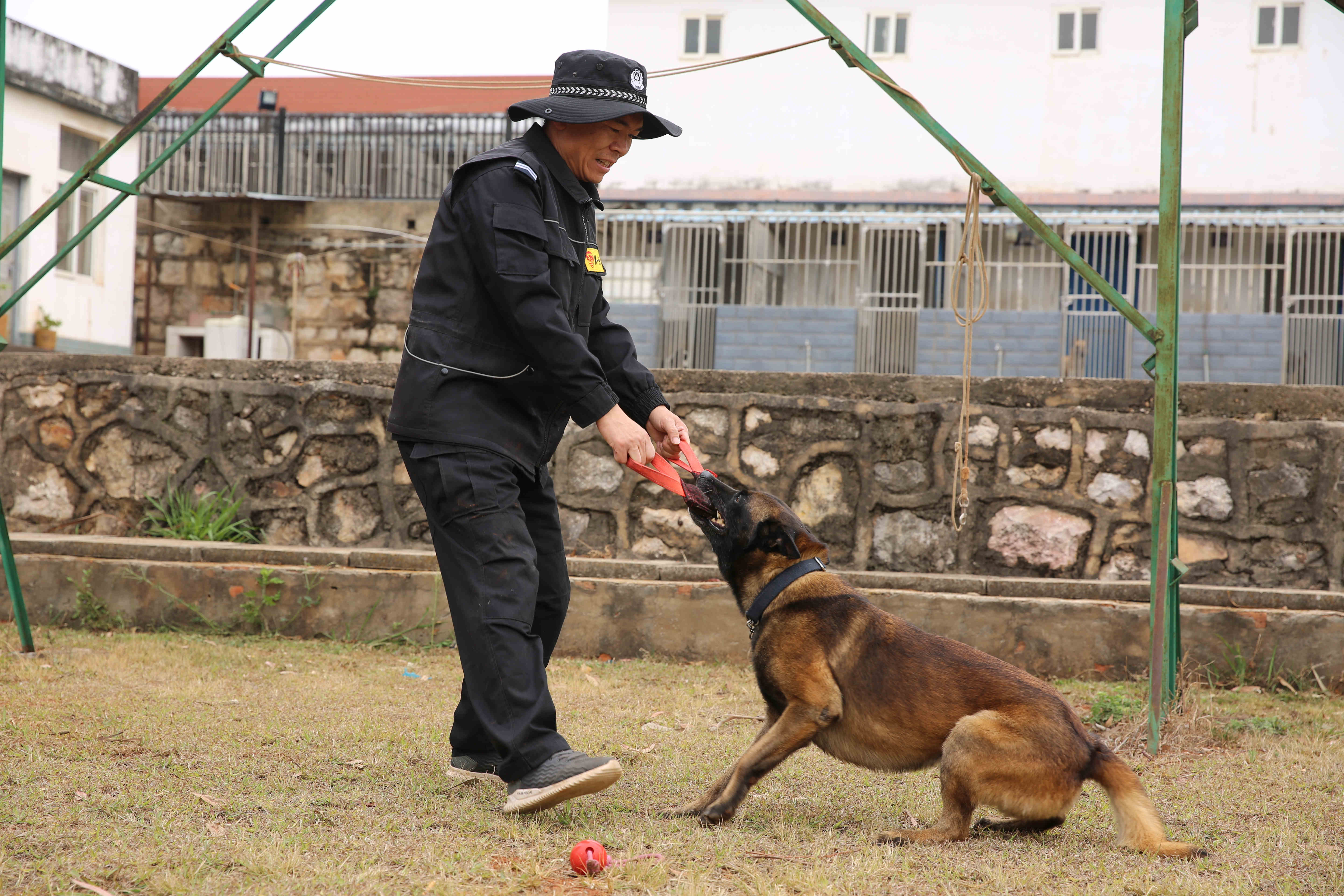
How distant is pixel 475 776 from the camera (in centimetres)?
355

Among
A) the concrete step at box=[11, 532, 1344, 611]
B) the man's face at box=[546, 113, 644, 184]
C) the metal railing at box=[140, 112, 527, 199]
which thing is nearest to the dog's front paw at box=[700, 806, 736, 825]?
the man's face at box=[546, 113, 644, 184]

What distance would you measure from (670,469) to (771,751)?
0.92 m

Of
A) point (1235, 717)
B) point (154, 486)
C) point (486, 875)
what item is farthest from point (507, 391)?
point (154, 486)

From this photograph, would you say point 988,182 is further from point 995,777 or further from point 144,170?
point 144,170

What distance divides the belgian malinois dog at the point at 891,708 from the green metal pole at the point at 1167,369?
1.34 meters

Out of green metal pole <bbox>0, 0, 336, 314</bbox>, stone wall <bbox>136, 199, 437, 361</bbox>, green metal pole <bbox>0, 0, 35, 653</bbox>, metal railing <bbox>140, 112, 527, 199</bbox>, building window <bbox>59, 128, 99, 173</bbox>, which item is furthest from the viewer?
metal railing <bbox>140, 112, 527, 199</bbox>

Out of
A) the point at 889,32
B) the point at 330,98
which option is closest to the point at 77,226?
the point at 330,98

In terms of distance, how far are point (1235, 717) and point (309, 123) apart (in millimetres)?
19569

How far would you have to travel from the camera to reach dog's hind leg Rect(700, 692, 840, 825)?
10.5 feet

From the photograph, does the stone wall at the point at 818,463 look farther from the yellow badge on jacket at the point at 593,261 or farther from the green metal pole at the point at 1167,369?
the yellow badge on jacket at the point at 593,261

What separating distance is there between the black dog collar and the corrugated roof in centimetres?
1882

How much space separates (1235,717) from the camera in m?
4.88

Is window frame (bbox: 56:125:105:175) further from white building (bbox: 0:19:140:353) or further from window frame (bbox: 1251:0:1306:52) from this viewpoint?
window frame (bbox: 1251:0:1306:52)

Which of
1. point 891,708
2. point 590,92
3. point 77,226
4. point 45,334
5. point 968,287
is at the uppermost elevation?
point 77,226
